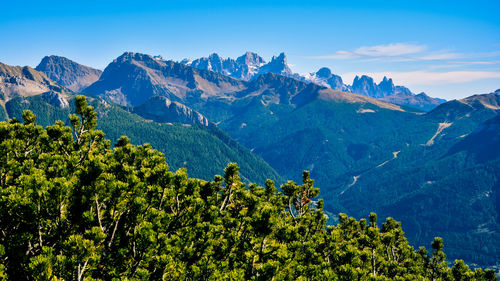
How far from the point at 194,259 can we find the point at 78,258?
34.8 ft

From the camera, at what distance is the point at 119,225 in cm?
2017

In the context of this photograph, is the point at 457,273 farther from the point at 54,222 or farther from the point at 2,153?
the point at 2,153

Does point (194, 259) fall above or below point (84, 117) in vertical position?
→ below

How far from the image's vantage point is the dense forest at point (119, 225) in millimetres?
14320

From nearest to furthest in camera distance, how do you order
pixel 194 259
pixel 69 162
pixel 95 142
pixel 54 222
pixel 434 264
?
pixel 54 222 < pixel 69 162 < pixel 194 259 < pixel 95 142 < pixel 434 264

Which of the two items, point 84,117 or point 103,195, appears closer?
point 103,195

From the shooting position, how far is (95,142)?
30953mm

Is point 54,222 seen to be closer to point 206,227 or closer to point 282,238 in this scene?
point 206,227

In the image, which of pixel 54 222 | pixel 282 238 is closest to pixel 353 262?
pixel 282 238

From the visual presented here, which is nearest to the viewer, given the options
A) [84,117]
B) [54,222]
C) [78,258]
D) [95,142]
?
[78,258]

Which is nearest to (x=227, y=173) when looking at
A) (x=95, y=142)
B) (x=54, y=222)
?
(x=95, y=142)

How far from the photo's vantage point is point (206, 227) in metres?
22.5

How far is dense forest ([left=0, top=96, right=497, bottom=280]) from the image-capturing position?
14320 mm

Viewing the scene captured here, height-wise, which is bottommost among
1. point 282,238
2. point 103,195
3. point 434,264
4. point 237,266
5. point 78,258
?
point 434,264
